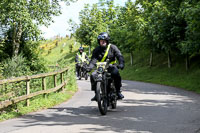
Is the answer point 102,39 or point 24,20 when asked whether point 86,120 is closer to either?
point 102,39

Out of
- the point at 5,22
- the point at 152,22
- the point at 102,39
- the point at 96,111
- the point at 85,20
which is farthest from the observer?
the point at 85,20

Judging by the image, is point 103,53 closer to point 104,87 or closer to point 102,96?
point 104,87

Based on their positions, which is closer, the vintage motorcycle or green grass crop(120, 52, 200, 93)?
the vintage motorcycle

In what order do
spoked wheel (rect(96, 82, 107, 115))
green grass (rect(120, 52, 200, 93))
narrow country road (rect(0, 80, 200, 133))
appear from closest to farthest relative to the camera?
narrow country road (rect(0, 80, 200, 133)) < spoked wheel (rect(96, 82, 107, 115)) < green grass (rect(120, 52, 200, 93))

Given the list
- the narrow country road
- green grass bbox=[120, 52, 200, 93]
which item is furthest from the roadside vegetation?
the narrow country road

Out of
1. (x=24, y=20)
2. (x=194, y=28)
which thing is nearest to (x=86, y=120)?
(x=194, y=28)

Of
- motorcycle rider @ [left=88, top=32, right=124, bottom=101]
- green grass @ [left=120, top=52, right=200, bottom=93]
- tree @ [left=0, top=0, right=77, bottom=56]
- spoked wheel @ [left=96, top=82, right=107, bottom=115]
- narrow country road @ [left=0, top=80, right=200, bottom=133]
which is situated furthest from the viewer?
green grass @ [left=120, top=52, right=200, bottom=93]

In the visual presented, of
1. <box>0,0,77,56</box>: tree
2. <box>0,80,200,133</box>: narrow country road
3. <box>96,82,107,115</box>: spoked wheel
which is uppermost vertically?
<box>0,0,77,56</box>: tree

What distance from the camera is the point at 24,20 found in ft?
65.2

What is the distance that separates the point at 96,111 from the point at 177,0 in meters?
18.0

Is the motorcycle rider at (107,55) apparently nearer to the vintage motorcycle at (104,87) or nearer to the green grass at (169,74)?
the vintage motorcycle at (104,87)

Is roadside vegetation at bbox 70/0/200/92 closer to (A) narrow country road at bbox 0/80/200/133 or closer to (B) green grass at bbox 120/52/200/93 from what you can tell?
(B) green grass at bbox 120/52/200/93

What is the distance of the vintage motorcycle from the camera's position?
27.6 feet

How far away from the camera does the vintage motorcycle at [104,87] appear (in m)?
8.40
